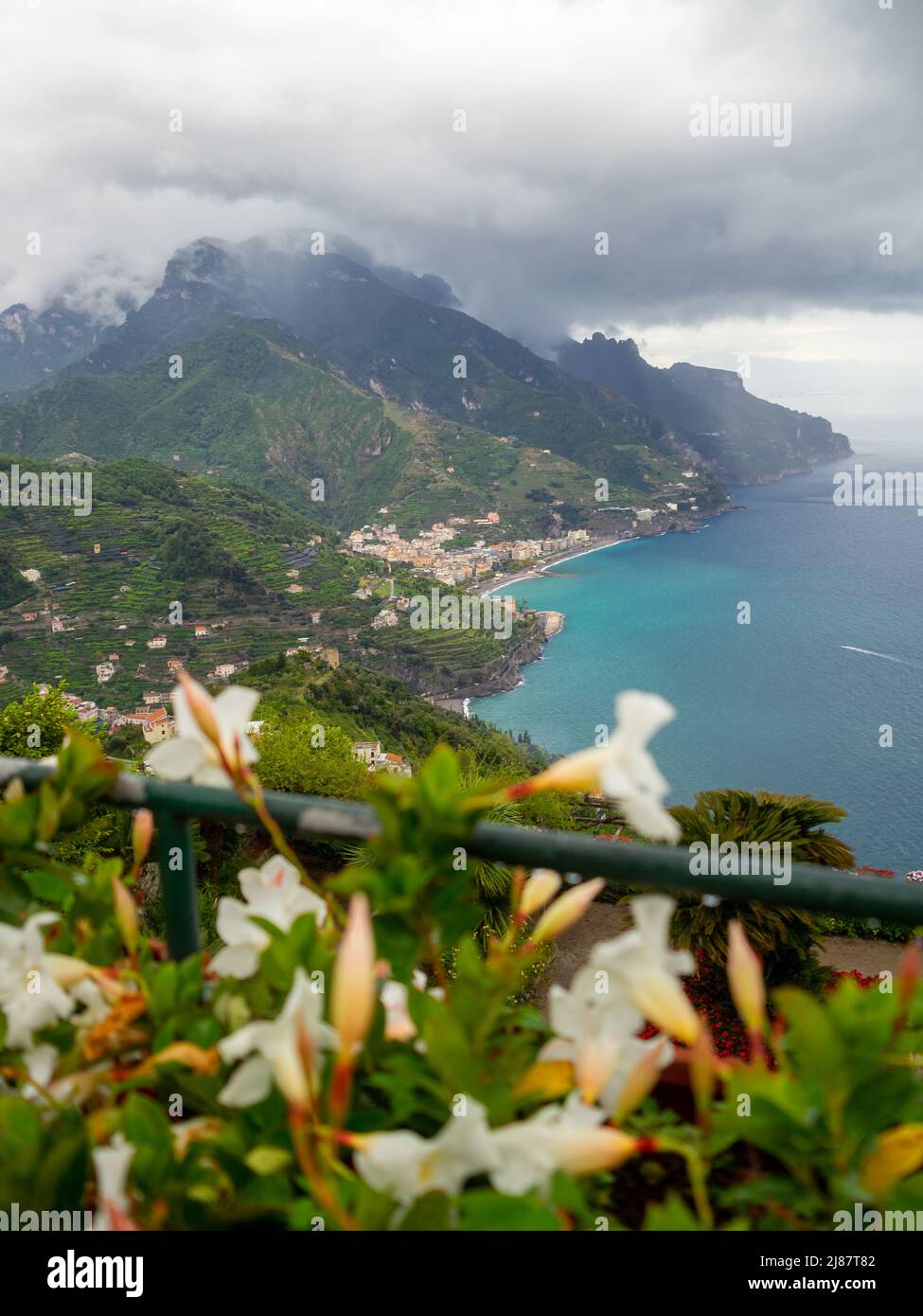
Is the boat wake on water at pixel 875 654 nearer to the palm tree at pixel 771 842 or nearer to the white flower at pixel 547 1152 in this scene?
the palm tree at pixel 771 842

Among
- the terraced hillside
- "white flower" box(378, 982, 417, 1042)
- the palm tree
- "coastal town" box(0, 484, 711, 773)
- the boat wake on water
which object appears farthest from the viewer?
the boat wake on water

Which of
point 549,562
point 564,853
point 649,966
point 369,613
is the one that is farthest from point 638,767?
point 549,562

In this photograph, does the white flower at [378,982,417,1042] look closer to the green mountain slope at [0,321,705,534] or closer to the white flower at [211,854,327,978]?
the white flower at [211,854,327,978]

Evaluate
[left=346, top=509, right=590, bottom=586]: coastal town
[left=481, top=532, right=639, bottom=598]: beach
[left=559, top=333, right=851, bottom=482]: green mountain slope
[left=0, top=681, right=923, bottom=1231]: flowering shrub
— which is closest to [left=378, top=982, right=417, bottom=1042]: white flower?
[left=0, top=681, right=923, bottom=1231]: flowering shrub

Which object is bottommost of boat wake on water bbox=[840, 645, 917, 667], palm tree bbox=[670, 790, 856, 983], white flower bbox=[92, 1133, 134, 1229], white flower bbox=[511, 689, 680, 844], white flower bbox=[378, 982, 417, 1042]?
palm tree bbox=[670, 790, 856, 983]

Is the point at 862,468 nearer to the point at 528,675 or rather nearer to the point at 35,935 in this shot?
the point at 528,675

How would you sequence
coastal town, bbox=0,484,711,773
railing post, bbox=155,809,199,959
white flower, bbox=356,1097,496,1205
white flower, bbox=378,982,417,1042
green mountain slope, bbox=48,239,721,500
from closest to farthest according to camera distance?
1. white flower, bbox=356,1097,496,1205
2. white flower, bbox=378,982,417,1042
3. railing post, bbox=155,809,199,959
4. coastal town, bbox=0,484,711,773
5. green mountain slope, bbox=48,239,721,500
